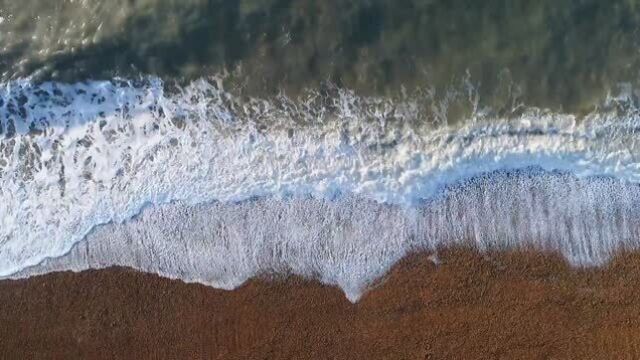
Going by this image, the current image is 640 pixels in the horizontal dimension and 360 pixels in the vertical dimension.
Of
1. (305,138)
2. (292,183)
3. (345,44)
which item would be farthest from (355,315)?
(345,44)

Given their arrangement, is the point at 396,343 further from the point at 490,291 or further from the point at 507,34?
the point at 507,34

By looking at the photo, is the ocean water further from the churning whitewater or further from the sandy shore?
the sandy shore

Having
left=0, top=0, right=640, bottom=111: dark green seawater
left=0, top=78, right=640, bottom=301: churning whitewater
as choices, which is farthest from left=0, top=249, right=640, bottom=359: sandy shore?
left=0, top=0, right=640, bottom=111: dark green seawater

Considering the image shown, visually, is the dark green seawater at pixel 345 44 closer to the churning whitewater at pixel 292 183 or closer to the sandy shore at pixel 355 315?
the churning whitewater at pixel 292 183

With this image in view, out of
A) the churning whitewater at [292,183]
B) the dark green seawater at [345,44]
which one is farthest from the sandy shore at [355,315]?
the dark green seawater at [345,44]

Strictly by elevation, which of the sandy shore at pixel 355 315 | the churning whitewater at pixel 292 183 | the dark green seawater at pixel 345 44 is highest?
the dark green seawater at pixel 345 44

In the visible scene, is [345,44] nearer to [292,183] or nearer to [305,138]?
[305,138]
